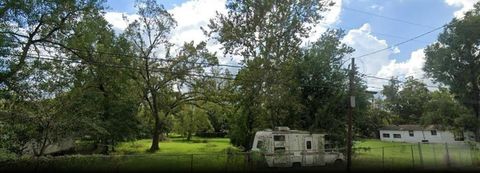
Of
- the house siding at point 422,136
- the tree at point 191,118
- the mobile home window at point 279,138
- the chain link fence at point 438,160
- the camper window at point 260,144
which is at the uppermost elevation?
the tree at point 191,118

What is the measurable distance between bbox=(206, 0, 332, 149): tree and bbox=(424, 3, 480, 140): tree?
1454 cm

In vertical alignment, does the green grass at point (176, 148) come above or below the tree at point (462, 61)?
below

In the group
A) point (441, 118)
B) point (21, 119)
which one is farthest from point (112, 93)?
point (441, 118)

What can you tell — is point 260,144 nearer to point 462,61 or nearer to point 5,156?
point 5,156

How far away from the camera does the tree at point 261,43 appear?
87.9 feet

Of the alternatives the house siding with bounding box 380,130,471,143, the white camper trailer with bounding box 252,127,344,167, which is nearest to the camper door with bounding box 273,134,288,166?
the white camper trailer with bounding box 252,127,344,167

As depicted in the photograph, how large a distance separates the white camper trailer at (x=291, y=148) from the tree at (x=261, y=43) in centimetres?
593

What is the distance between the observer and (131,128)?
94.0ft

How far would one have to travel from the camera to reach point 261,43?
2866cm

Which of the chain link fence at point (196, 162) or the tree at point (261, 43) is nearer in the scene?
the chain link fence at point (196, 162)

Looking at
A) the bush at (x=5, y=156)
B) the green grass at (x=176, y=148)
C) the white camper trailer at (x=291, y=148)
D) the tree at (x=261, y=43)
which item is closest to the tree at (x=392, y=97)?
the green grass at (x=176, y=148)

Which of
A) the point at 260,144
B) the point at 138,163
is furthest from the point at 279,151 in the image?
the point at 138,163

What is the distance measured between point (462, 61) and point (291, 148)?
2500cm

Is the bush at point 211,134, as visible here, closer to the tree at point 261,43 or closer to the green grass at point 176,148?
the green grass at point 176,148
